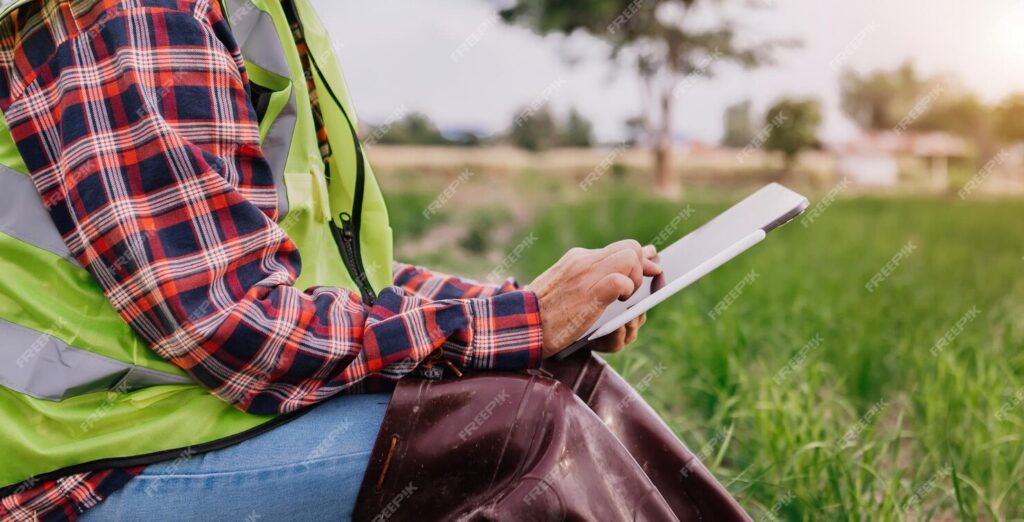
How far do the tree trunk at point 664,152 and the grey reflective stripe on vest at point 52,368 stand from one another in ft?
53.5

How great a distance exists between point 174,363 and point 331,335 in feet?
0.57

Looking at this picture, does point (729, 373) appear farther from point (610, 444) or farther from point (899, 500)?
point (610, 444)

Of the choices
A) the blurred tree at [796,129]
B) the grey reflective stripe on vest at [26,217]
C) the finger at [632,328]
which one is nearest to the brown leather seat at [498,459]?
the finger at [632,328]

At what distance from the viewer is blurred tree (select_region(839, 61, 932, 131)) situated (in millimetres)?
51250

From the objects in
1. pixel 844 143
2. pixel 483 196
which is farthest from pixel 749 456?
pixel 844 143

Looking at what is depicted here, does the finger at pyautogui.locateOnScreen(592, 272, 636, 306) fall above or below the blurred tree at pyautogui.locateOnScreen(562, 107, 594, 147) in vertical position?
above

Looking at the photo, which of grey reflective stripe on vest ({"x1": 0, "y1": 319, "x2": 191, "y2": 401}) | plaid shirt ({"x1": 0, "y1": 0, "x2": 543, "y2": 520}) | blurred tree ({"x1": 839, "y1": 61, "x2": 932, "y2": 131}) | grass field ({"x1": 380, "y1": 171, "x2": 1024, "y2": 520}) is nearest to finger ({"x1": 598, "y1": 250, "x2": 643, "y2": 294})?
plaid shirt ({"x1": 0, "y1": 0, "x2": 543, "y2": 520})

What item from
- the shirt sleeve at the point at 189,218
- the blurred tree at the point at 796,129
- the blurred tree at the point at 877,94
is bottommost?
the blurred tree at the point at 877,94

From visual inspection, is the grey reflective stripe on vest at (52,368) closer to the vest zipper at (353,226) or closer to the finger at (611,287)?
the vest zipper at (353,226)

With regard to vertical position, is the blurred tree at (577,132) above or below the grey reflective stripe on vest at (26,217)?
below

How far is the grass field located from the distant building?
28.0 m

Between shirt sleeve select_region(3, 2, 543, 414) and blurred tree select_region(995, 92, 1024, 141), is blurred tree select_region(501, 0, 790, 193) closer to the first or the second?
shirt sleeve select_region(3, 2, 543, 414)

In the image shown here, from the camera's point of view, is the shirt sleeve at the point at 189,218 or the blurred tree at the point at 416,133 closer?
the shirt sleeve at the point at 189,218

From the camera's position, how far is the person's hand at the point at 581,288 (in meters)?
0.97
